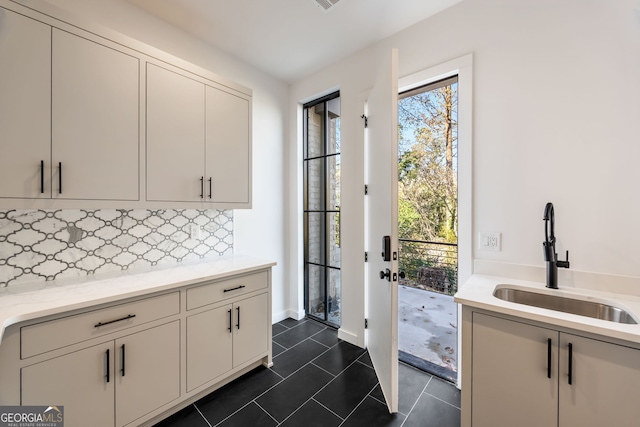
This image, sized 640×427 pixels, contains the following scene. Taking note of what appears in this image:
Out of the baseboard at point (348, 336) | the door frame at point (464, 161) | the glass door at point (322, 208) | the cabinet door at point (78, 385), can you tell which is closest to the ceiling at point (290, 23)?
the door frame at point (464, 161)

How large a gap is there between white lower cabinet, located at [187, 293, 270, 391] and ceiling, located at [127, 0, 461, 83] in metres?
2.29

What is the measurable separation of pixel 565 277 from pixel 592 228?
1.05 ft

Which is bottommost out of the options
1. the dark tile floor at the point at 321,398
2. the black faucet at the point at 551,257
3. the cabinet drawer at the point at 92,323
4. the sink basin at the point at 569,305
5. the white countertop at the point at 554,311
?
the dark tile floor at the point at 321,398

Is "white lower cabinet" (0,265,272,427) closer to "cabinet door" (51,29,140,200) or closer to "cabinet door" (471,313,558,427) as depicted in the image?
"cabinet door" (51,29,140,200)

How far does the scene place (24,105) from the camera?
127 cm

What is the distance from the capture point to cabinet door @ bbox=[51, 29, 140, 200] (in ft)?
4.50

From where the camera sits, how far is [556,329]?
1.12 metres

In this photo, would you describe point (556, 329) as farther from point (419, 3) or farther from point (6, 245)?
point (6, 245)

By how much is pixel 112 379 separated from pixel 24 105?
1497 mm

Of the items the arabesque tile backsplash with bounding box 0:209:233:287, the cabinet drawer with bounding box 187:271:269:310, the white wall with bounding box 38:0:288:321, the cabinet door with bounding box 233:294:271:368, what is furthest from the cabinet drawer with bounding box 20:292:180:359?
the white wall with bounding box 38:0:288:321

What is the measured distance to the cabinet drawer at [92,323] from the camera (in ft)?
3.81

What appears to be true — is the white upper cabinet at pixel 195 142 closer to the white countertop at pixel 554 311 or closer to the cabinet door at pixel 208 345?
the cabinet door at pixel 208 345

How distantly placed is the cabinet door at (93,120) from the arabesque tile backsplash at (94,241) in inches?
15.8

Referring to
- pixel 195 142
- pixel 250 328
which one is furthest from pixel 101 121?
pixel 250 328
